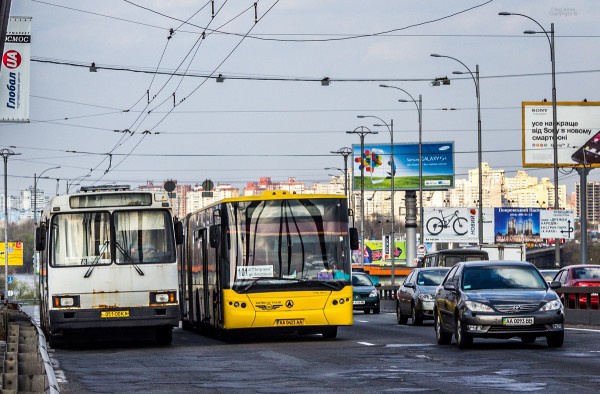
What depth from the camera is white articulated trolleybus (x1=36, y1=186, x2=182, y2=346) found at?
83.9 feet

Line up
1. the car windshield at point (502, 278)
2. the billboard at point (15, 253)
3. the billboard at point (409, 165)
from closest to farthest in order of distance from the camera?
the car windshield at point (502, 278) < the billboard at point (409, 165) < the billboard at point (15, 253)

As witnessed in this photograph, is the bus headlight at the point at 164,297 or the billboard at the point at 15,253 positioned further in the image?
the billboard at the point at 15,253

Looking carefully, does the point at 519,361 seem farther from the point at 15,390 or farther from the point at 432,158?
the point at 432,158

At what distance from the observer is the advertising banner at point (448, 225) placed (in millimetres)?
99125

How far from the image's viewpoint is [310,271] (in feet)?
87.7

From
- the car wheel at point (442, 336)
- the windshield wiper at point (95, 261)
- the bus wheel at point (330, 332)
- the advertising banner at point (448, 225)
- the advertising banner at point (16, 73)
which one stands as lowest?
the bus wheel at point (330, 332)

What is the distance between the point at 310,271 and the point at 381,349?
3.49 metres

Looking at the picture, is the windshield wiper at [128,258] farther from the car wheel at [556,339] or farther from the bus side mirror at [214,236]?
the car wheel at [556,339]

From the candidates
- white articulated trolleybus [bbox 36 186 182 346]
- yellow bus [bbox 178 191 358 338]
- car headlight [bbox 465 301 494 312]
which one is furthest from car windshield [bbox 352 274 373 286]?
car headlight [bbox 465 301 494 312]

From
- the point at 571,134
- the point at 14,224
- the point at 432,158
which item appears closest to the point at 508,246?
the point at 571,134

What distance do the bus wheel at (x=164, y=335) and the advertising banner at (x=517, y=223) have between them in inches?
3228

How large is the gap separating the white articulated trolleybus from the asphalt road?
59 centimetres

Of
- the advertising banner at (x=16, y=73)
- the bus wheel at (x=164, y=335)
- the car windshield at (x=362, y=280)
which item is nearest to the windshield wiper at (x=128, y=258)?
the bus wheel at (x=164, y=335)

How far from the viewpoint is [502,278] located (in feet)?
77.0
